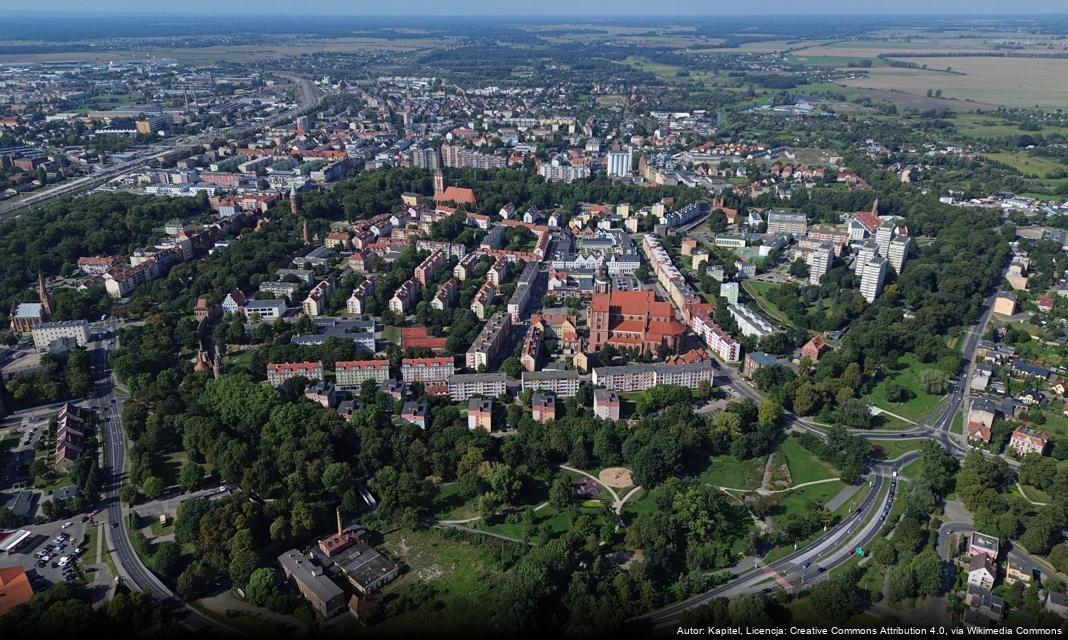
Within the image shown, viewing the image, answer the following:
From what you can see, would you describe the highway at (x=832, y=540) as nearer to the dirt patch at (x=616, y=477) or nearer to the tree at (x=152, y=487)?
the dirt patch at (x=616, y=477)

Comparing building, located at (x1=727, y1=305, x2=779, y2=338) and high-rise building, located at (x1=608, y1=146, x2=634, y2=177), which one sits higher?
high-rise building, located at (x1=608, y1=146, x2=634, y2=177)

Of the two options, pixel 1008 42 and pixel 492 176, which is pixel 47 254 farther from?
pixel 1008 42

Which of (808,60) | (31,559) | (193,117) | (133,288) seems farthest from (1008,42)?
(31,559)

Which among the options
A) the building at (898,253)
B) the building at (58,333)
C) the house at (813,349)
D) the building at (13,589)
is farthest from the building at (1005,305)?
the building at (58,333)

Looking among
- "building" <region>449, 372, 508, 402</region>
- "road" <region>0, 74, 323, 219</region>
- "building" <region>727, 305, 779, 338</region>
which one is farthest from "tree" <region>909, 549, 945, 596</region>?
"road" <region>0, 74, 323, 219</region>

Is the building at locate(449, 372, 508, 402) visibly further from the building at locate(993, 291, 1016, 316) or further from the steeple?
the building at locate(993, 291, 1016, 316)

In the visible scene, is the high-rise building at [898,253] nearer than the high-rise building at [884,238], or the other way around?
the high-rise building at [898,253]

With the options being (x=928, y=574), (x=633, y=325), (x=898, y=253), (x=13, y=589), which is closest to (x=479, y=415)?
(x=633, y=325)
